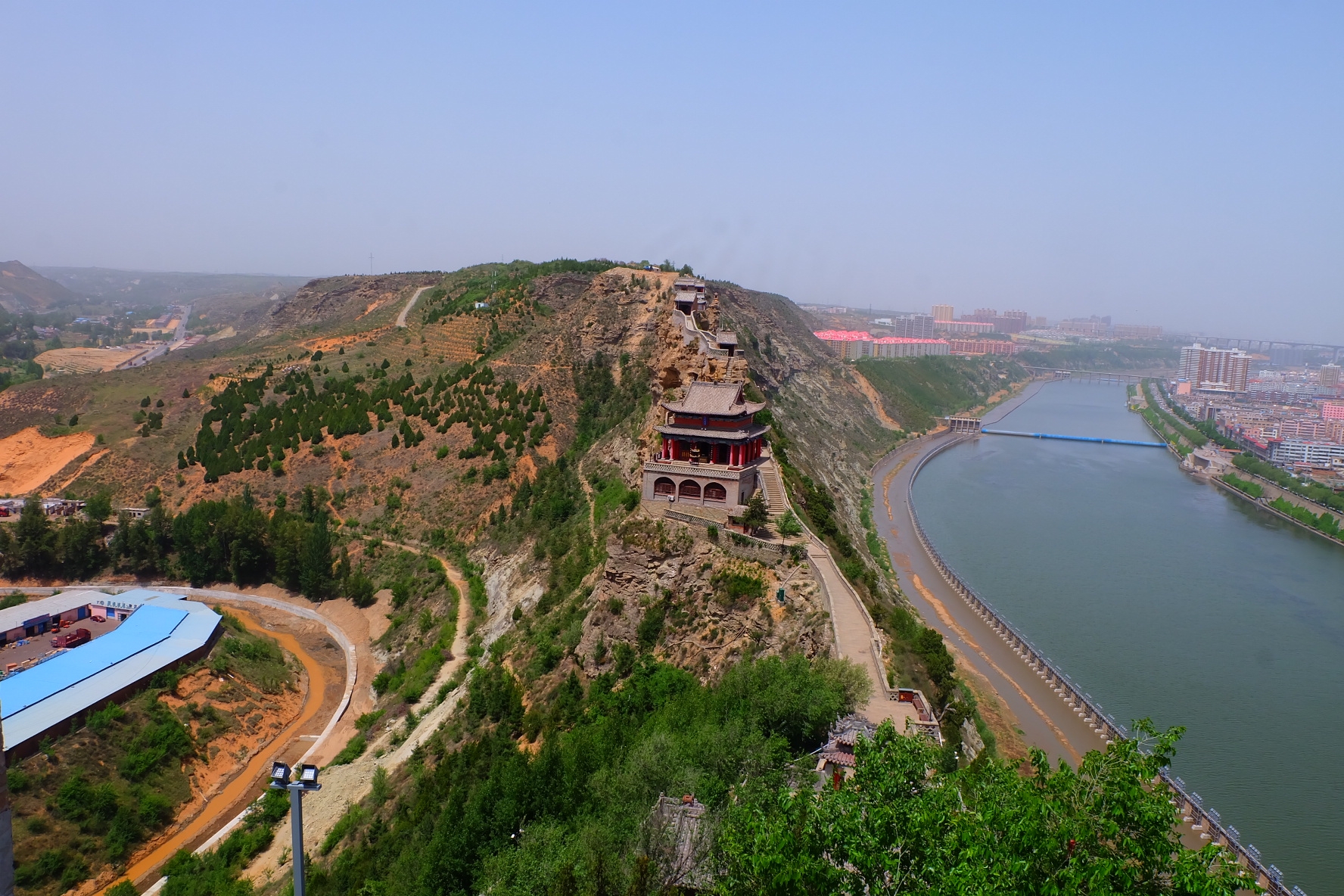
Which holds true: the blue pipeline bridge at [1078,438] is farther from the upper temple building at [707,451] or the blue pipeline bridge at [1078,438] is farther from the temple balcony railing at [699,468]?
the temple balcony railing at [699,468]

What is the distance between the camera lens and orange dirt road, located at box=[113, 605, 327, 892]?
20281 mm

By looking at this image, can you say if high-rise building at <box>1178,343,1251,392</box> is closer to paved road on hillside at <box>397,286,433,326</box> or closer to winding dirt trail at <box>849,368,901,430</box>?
winding dirt trail at <box>849,368,901,430</box>

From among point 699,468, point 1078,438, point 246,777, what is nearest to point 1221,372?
point 1078,438

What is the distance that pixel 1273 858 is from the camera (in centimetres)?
2142

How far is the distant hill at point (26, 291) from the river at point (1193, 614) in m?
161

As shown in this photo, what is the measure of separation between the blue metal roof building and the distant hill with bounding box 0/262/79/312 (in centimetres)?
15537

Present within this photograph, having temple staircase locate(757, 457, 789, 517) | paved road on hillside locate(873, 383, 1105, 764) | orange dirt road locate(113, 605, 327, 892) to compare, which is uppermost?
temple staircase locate(757, 457, 789, 517)

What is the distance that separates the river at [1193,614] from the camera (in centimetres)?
2438

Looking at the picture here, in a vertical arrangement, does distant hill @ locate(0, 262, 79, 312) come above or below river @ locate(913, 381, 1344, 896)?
above

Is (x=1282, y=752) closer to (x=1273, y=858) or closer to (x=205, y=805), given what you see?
(x=1273, y=858)

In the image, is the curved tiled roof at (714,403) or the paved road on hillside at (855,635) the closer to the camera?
the paved road on hillside at (855,635)

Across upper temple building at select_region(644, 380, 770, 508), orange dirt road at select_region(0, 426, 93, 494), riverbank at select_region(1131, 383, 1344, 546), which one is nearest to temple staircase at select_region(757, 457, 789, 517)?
upper temple building at select_region(644, 380, 770, 508)

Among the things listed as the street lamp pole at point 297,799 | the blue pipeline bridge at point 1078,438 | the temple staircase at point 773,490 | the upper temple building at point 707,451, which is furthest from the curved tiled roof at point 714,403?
the blue pipeline bridge at point 1078,438

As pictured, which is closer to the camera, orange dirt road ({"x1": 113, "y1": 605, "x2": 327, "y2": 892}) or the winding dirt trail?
orange dirt road ({"x1": 113, "y1": 605, "x2": 327, "y2": 892})
